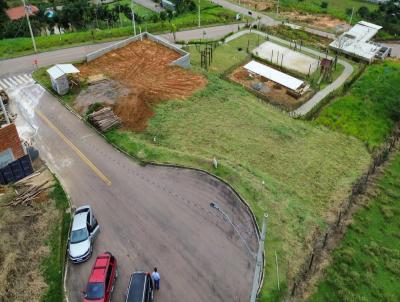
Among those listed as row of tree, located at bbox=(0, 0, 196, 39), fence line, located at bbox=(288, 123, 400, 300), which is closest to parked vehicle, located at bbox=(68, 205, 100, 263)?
fence line, located at bbox=(288, 123, 400, 300)

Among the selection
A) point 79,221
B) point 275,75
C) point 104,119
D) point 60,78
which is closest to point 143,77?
point 60,78

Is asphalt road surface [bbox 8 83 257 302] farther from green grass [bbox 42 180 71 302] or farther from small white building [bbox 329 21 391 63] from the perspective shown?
small white building [bbox 329 21 391 63]

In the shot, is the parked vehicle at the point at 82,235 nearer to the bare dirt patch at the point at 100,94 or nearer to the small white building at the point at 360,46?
the bare dirt patch at the point at 100,94

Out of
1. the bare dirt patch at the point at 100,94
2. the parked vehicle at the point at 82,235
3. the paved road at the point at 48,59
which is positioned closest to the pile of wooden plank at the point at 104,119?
the bare dirt patch at the point at 100,94

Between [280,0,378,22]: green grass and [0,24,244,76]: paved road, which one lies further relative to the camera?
[280,0,378,22]: green grass

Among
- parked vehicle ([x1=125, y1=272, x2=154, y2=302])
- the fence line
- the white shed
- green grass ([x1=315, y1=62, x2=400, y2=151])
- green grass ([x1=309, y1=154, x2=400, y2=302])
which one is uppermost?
the white shed
